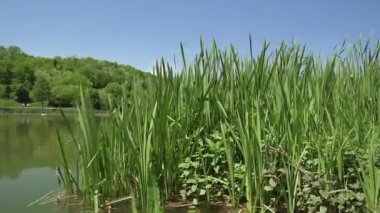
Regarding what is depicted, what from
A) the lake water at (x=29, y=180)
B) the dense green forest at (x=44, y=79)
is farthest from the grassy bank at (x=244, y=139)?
the dense green forest at (x=44, y=79)

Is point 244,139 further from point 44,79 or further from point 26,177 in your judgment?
point 44,79

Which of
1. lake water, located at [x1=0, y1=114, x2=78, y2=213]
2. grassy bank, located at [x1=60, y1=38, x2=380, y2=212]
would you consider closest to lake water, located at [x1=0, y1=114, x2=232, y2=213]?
lake water, located at [x1=0, y1=114, x2=78, y2=213]

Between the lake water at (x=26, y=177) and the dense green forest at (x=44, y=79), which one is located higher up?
the dense green forest at (x=44, y=79)

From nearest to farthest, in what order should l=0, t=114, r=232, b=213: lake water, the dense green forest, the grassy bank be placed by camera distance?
the grassy bank → l=0, t=114, r=232, b=213: lake water → the dense green forest

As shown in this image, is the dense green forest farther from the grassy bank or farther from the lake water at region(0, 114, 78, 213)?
the grassy bank

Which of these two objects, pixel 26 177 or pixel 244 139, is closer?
pixel 244 139

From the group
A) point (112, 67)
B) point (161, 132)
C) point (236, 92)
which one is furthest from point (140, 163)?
point (112, 67)

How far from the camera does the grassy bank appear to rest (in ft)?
8.76

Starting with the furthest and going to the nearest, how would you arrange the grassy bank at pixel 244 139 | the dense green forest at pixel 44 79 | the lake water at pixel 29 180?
the dense green forest at pixel 44 79
the lake water at pixel 29 180
the grassy bank at pixel 244 139

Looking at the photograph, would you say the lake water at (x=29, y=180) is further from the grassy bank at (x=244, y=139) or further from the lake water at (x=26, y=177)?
the grassy bank at (x=244, y=139)

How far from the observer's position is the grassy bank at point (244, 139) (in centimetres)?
267

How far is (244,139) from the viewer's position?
268cm

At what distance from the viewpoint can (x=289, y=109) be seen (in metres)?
2.89

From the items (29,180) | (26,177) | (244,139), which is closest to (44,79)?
(26,177)
